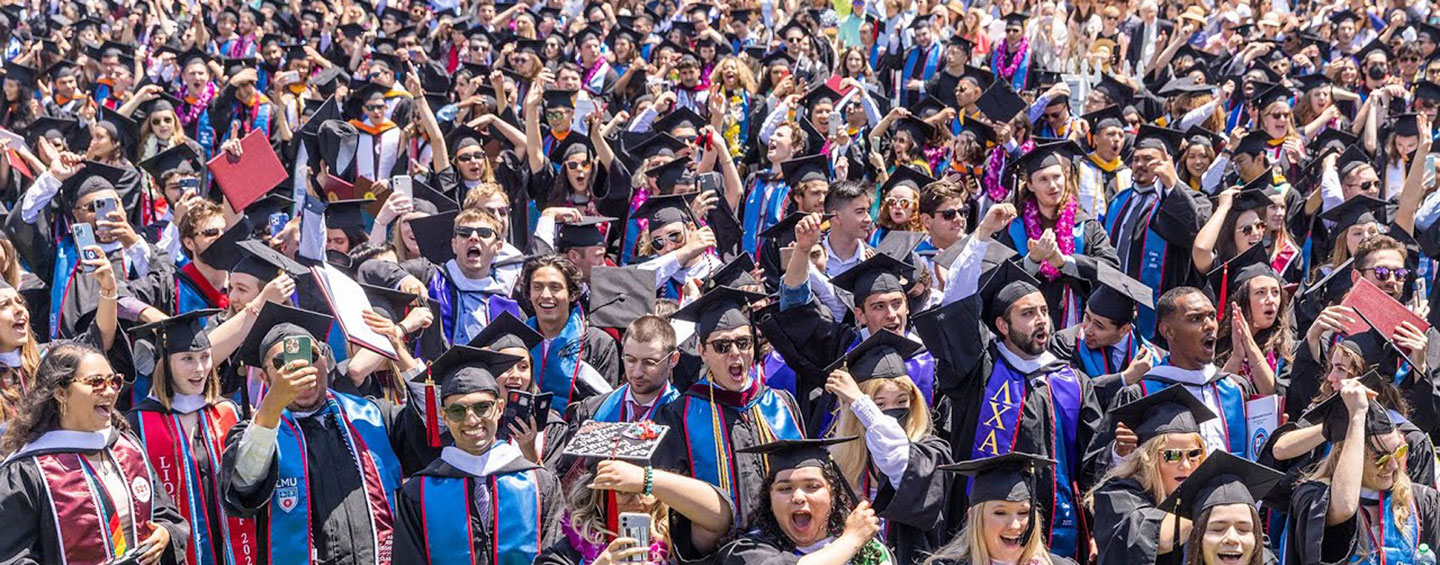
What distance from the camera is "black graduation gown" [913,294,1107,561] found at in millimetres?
6512

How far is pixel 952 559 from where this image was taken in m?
5.29

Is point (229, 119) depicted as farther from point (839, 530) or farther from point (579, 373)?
point (839, 530)

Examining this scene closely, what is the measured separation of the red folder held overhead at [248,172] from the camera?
8.82 metres

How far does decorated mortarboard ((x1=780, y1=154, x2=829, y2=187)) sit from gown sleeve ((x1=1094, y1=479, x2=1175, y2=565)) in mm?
4099

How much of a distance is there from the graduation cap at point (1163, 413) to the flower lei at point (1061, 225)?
2.52 metres

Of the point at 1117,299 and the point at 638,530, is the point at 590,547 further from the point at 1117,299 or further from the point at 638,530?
the point at 1117,299

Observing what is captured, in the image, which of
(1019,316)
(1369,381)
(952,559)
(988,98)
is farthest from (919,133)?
(952,559)

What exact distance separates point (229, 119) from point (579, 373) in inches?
287

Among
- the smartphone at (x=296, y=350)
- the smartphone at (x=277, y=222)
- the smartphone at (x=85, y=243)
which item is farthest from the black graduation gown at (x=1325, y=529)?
the smartphone at (x=277, y=222)

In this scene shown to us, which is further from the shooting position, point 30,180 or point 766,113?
point 766,113

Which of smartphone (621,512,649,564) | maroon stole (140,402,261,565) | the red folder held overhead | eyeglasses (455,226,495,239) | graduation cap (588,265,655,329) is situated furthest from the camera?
the red folder held overhead

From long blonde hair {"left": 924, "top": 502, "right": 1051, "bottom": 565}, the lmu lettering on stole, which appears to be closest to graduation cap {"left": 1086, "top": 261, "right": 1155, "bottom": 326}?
the lmu lettering on stole

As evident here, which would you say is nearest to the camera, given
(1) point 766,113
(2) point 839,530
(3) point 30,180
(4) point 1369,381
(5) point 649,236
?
(2) point 839,530

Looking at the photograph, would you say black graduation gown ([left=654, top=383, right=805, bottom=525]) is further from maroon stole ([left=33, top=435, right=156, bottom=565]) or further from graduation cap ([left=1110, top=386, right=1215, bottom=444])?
maroon stole ([left=33, top=435, right=156, bottom=565])
